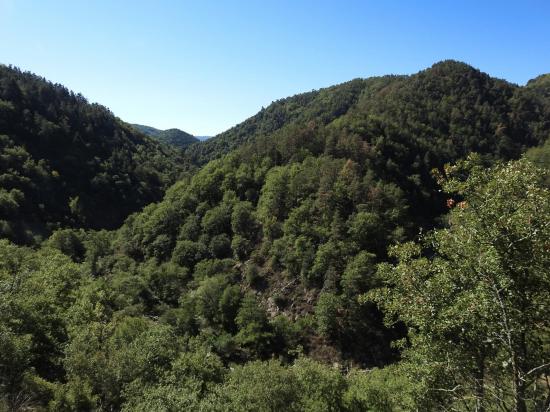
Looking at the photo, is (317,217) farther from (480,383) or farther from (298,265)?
(480,383)

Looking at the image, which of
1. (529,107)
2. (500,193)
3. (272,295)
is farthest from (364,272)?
(529,107)

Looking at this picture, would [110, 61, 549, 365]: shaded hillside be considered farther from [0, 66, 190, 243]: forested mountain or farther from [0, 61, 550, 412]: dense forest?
[0, 66, 190, 243]: forested mountain

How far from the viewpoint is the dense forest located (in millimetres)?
9695

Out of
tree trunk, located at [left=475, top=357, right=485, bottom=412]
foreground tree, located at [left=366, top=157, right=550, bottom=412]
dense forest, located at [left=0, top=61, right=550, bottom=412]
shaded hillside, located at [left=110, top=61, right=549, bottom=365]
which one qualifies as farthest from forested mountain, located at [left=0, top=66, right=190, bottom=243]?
tree trunk, located at [left=475, top=357, right=485, bottom=412]

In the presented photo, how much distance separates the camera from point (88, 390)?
2588 centimetres

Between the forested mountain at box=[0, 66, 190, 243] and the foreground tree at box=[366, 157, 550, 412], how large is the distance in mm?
111592

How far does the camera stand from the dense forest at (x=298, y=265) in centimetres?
970

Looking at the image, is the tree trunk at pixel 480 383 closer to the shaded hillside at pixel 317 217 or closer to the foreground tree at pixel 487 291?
the foreground tree at pixel 487 291

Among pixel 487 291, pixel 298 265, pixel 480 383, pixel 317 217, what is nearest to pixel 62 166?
pixel 317 217

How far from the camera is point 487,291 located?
8641 millimetres

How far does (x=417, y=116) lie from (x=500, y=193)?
12835 cm

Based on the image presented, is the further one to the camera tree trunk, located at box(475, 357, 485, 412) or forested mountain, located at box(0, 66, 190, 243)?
forested mountain, located at box(0, 66, 190, 243)

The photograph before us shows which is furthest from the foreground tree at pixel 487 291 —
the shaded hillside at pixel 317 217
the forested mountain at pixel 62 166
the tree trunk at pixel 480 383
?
the forested mountain at pixel 62 166

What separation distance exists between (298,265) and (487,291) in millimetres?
59844
